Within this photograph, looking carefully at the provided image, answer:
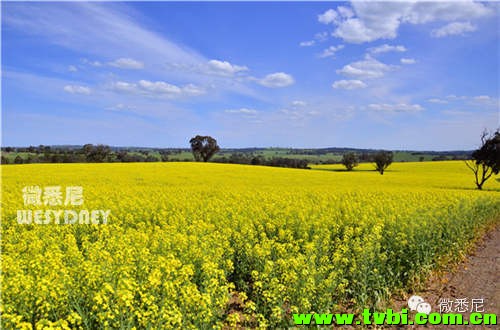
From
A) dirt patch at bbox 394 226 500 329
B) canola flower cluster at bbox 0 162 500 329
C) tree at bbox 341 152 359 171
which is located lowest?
dirt patch at bbox 394 226 500 329

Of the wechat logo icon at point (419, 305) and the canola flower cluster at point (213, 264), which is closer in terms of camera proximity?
the canola flower cluster at point (213, 264)

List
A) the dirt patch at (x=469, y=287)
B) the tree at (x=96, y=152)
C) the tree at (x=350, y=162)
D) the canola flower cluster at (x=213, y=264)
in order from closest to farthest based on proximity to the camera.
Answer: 1. the canola flower cluster at (x=213, y=264)
2. the dirt patch at (x=469, y=287)
3. the tree at (x=350, y=162)
4. the tree at (x=96, y=152)

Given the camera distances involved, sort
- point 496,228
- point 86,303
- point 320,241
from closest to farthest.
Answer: point 86,303
point 320,241
point 496,228

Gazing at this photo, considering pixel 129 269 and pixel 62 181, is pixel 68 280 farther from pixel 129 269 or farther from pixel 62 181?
pixel 62 181

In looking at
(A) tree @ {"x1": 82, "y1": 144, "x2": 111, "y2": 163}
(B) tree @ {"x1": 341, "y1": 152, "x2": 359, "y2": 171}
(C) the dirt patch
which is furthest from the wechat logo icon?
(A) tree @ {"x1": 82, "y1": 144, "x2": 111, "y2": 163}

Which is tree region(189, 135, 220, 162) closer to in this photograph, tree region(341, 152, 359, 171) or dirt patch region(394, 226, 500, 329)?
tree region(341, 152, 359, 171)

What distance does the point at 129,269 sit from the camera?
6.12m

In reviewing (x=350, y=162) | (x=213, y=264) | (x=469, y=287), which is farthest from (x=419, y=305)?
(x=350, y=162)

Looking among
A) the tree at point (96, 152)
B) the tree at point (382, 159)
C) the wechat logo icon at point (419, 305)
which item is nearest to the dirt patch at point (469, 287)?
the wechat logo icon at point (419, 305)

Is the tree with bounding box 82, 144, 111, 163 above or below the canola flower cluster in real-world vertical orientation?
above

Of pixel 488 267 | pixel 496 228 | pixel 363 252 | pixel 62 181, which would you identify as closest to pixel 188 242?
pixel 363 252

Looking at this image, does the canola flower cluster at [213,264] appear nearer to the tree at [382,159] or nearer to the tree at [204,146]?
the tree at [382,159]

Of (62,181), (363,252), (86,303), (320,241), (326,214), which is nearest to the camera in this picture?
(86,303)

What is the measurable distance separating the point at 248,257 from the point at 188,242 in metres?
1.46
